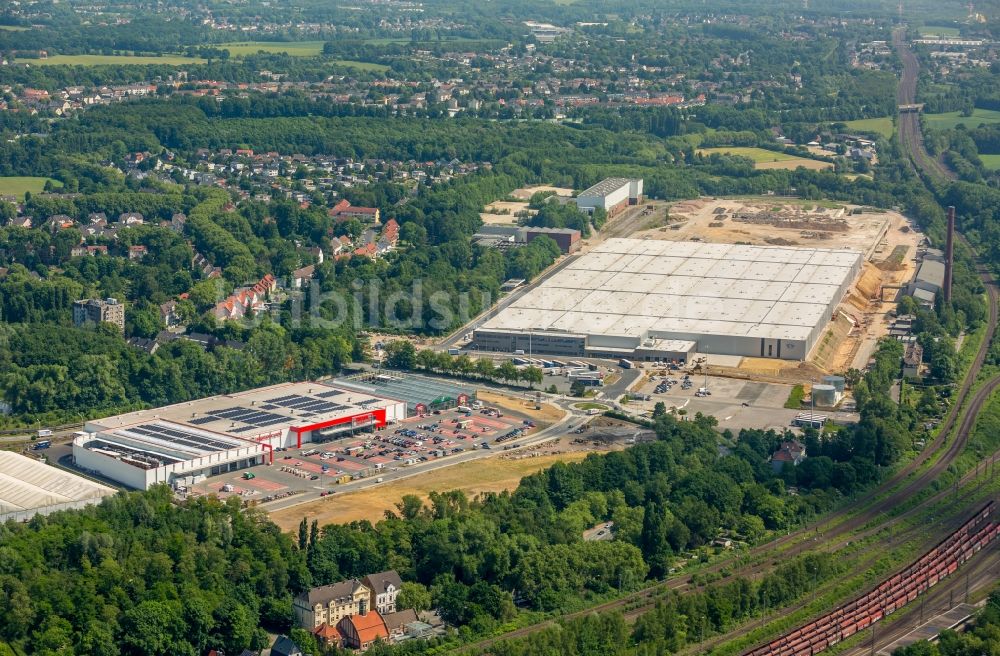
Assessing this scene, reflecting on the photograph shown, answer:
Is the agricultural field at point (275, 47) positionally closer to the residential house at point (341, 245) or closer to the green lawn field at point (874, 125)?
the green lawn field at point (874, 125)

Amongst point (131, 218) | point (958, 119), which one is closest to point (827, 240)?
point (131, 218)

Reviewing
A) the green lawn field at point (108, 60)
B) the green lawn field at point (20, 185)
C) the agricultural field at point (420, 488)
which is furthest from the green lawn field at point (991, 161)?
the green lawn field at point (108, 60)

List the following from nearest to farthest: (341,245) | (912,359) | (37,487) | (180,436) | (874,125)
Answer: (37,487) < (180,436) < (912,359) < (341,245) < (874,125)

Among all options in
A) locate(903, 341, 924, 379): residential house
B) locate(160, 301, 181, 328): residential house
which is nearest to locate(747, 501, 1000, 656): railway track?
locate(903, 341, 924, 379): residential house

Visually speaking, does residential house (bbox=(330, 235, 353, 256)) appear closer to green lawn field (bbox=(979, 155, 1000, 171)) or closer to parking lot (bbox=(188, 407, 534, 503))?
parking lot (bbox=(188, 407, 534, 503))

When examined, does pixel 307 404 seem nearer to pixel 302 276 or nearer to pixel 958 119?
pixel 302 276

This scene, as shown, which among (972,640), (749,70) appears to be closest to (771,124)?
(749,70)
